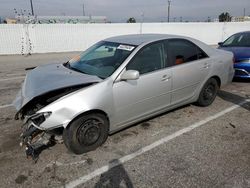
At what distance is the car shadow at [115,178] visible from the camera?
8.73ft

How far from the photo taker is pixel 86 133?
10.4ft

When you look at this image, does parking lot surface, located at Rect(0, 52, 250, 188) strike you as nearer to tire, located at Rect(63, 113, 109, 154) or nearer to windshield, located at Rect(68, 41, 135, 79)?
tire, located at Rect(63, 113, 109, 154)

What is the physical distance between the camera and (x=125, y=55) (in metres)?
3.60

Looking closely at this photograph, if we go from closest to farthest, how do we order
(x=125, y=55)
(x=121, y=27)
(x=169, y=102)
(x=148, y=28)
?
(x=125, y=55)
(x=169, y=102)
(x=121, y=27)
(x=148, y=28)

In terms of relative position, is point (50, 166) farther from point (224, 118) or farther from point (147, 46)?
point (224, 118)

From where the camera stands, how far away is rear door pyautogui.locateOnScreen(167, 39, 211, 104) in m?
4.05

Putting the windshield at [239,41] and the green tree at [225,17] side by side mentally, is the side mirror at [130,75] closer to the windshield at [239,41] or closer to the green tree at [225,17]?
the windshield at [239,41]

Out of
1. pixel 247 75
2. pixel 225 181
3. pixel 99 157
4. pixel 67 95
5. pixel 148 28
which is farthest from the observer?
pixel 148 28

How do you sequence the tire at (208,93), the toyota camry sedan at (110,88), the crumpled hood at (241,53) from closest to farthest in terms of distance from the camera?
the toyota camry sedan at (110,88) → the tire at (208,93) → the crumpled hood at (241,53)

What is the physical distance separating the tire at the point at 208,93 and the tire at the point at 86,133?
2362mm

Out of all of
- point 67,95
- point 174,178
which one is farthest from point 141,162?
point 67,95

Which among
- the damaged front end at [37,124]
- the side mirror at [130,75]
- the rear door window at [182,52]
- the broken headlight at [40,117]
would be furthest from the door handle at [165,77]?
the broken headlight at [40,117]

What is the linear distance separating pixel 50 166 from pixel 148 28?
1855 cm

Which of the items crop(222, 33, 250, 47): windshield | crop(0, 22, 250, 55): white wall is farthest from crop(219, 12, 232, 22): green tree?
crop(222, 33, 250, 47): windshield
